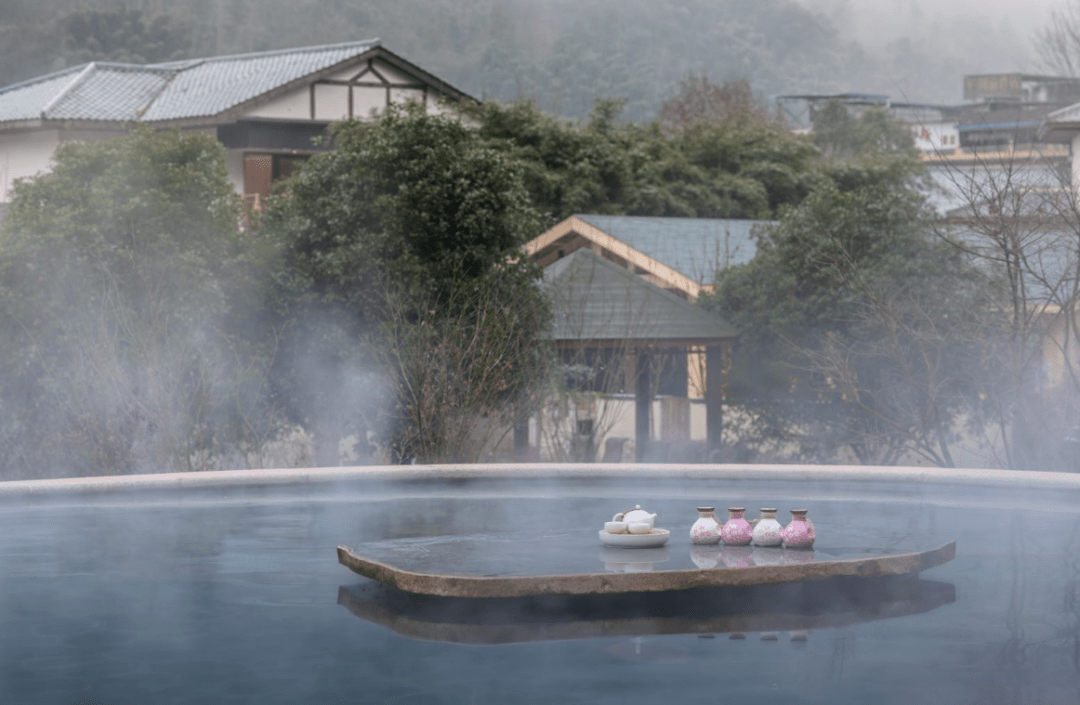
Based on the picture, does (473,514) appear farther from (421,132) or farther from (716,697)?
(421,132)

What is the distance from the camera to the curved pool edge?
6441 millimetres

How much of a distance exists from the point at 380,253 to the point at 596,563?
6.49 meters

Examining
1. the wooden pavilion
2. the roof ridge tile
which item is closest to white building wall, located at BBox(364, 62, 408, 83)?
the roof ridge tile

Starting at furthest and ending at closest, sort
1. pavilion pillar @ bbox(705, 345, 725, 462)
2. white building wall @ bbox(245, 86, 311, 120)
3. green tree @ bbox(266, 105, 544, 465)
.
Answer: white building wall @ bbox(245, 86, 311, 120), pavilion pillar @ bbox(705, 345, 725, 462), green tree @ bbox(266, 105, 544, 465)

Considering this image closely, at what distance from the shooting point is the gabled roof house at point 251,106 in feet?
75.5

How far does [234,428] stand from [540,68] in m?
47.1

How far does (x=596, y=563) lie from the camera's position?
4.28m

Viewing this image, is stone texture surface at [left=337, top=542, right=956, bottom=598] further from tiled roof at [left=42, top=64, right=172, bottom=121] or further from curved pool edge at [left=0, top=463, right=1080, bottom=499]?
tiled roof at [left=42, top=64, right=172, bottom=121]

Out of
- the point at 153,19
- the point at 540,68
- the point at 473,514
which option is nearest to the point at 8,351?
the point at 473,514

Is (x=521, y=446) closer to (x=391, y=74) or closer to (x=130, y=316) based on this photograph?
(x=130, y=316)

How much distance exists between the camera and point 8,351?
961 centimetres

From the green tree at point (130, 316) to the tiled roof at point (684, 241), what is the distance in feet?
20.3

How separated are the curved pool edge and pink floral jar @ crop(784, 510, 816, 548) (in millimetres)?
2437

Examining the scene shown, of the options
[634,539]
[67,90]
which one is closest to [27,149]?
[67,90]
